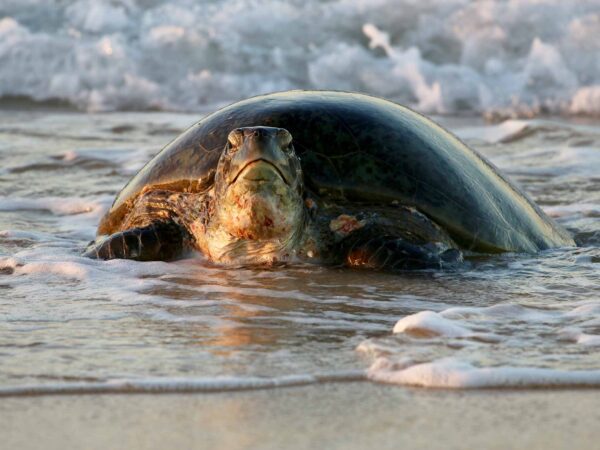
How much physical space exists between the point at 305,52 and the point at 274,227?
35.0ft

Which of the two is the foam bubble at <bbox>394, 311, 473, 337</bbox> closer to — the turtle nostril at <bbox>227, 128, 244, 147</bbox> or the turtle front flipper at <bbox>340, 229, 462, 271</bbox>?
the turtle front flipper at <bbox>340, 229, 462, 271</bbox>

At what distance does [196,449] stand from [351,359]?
0.86 m

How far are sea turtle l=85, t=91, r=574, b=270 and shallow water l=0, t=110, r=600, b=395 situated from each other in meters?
0.13

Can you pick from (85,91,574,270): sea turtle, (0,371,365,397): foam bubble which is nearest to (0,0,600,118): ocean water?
(85,91,574,270): sea turtle

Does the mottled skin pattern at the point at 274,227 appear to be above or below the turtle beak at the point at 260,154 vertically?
below

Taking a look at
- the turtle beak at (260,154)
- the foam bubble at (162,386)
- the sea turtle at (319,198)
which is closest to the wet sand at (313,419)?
the foam bubble at (162,386)

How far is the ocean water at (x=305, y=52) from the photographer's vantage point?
13.4m

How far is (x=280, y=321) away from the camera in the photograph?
12.4 feet

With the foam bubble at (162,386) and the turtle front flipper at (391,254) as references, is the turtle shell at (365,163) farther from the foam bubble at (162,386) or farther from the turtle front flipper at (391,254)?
the foam bubble at (162,386)

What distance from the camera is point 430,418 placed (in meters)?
2.70

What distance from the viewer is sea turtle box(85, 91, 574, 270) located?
15.3 feet

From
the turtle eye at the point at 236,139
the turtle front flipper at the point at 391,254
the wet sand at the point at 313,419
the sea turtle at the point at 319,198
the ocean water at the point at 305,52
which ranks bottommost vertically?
the wet sand at the point at 313,419

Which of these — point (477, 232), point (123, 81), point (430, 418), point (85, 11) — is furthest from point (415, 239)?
point (85, 11)

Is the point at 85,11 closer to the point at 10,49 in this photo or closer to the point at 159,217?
the point at 10,49
